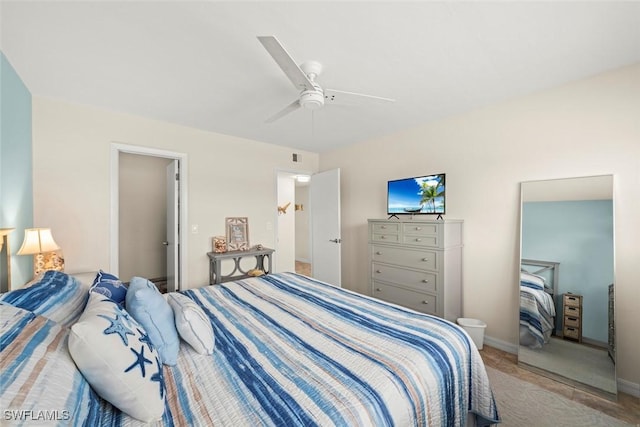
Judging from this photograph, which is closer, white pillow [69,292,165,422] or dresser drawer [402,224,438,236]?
white pillow [69,292,165,422]

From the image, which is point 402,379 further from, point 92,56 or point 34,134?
point 34,134

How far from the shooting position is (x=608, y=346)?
2.02 m

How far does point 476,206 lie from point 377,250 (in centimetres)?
120

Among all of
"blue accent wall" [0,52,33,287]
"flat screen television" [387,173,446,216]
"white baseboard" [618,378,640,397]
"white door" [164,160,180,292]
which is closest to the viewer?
"blue accent wall" [0,52,33,287]

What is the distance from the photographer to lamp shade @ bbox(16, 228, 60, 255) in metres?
1.89

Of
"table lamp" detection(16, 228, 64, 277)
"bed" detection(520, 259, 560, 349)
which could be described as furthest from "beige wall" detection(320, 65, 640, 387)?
"table lamp" detection(16, 228, 64, 277)

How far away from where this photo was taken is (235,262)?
3.77 metres

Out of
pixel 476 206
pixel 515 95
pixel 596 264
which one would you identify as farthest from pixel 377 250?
pixel 515 95

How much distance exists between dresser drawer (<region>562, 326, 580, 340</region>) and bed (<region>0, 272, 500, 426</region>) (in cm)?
141

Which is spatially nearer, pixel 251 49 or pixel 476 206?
pixel 251 49

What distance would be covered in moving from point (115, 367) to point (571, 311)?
3.11m

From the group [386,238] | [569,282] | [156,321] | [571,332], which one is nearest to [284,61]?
[156,321]

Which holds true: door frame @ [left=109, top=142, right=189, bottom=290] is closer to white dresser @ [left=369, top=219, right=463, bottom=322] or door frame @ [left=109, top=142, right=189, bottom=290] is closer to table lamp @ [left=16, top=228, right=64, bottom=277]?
table lamp @ [left=16, top=228, right=64, bottom=277]

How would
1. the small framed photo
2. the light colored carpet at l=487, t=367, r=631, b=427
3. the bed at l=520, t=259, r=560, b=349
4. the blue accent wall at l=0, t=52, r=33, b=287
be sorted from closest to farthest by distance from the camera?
the light colored carpet at l=487, t=367, r=631, b=427 < the blue accent wall at l=0, t=52, r=33, b=287 < the bed at l=520, t=259, r=560, b=349 < the small framed photo
